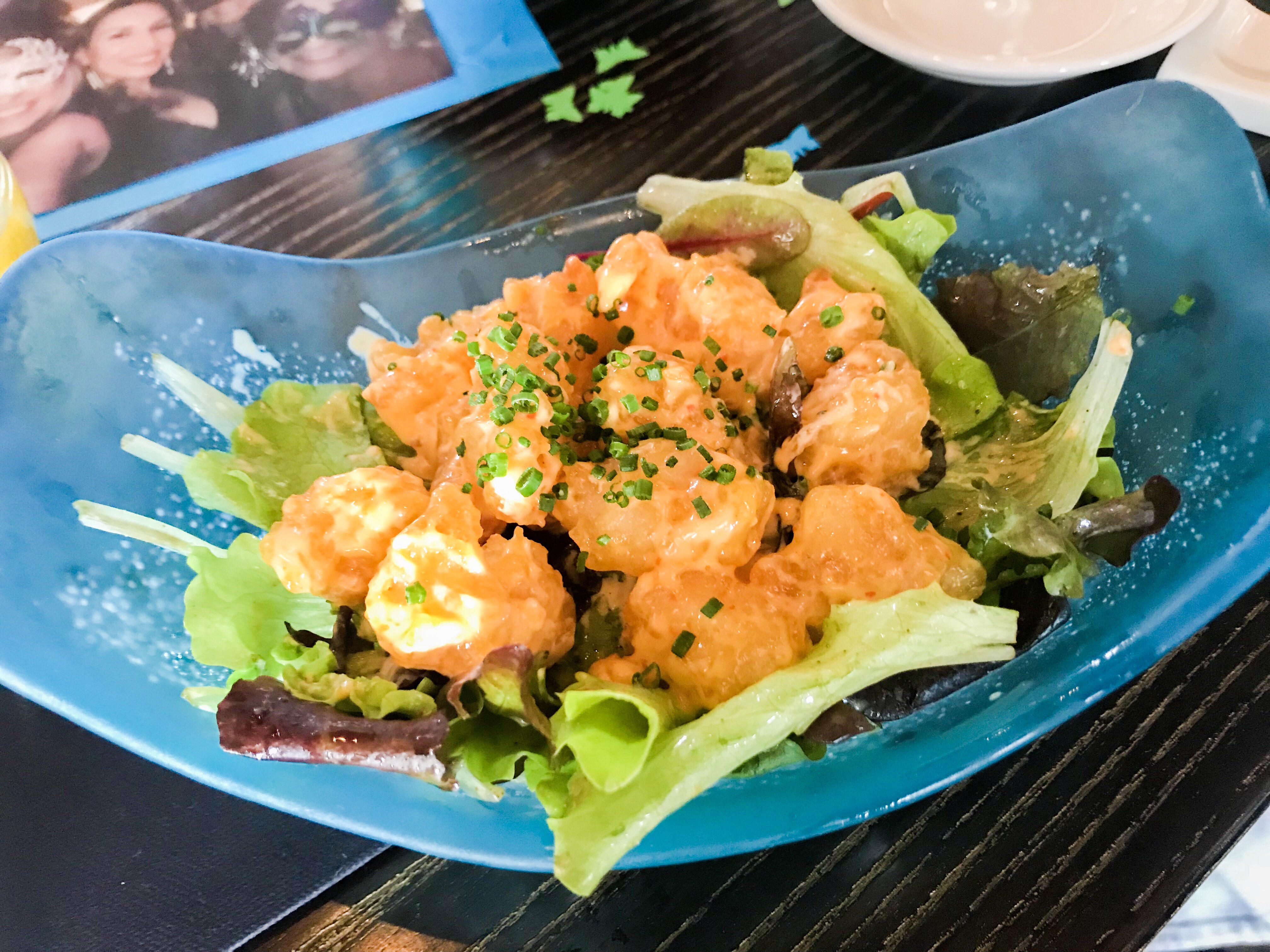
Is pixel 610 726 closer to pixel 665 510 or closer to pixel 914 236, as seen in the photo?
pixel 665 510

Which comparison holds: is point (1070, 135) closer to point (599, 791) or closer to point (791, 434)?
point (791, 434)

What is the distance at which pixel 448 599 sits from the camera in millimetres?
1150

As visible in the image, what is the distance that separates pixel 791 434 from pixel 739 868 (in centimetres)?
73

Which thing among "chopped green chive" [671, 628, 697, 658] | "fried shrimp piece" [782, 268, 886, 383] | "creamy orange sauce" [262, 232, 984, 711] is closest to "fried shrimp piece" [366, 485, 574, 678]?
"creamy orange sauce" [262, 232, 984, 711]

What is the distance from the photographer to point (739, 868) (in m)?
1.30

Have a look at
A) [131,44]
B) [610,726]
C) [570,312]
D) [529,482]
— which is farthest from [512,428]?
[131,44]

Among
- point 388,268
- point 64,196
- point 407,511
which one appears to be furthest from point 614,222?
point 64,196

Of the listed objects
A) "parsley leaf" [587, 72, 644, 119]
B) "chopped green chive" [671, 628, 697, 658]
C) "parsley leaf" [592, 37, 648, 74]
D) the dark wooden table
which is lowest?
the dark wooden table

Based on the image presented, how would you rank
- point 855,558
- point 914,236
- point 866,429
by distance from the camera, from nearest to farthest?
point 855,558
point 866,429
point 914,236

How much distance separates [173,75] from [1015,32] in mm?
2714

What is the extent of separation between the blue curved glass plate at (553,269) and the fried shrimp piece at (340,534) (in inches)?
11.0

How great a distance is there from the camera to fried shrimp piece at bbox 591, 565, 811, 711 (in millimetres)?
1142

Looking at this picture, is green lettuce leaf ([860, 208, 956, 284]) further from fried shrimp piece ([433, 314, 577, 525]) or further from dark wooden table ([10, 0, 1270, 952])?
dark wooden table ([10, 0, 1270, 952])

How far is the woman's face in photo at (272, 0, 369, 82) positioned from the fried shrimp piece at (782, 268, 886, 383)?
1993mm
